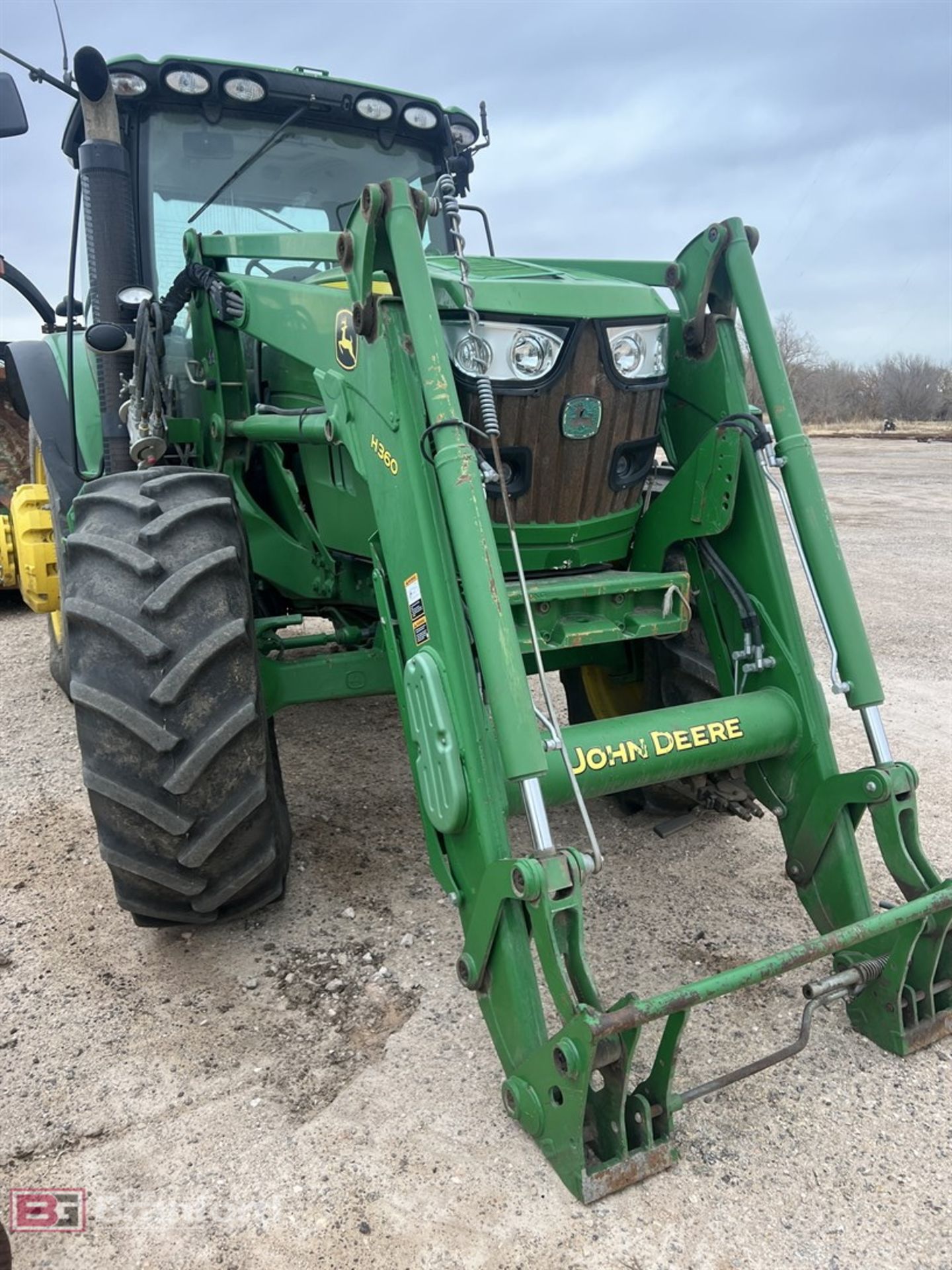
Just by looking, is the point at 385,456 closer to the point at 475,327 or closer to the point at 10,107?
the point at 475,327

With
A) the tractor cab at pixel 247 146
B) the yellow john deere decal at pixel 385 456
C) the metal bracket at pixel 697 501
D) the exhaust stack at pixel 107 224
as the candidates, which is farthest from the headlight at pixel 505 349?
the exhaust stack at pixel 107 224

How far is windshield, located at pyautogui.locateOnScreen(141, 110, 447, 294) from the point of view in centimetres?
389

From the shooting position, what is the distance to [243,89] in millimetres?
3783

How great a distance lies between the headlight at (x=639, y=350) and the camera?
2.77 m

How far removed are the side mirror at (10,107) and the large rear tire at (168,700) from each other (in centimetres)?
112

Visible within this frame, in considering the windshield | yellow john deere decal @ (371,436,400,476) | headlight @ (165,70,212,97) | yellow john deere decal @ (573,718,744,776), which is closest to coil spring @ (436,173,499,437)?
yellow john deere decal @ (371,436,400,476)

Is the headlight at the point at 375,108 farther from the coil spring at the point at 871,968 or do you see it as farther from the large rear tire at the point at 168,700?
the coil spring at the point at 871,968

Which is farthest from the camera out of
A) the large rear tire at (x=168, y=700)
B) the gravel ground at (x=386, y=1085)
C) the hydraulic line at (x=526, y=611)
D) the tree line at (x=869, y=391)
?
the tree line at (x=869, y=391)

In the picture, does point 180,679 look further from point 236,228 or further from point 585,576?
point 236,228

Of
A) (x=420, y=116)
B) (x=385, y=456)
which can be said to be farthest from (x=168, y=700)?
(x=420, y=116)

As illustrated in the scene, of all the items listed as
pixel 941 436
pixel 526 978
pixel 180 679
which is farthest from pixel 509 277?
pixel 941 436

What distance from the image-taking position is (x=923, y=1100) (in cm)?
232

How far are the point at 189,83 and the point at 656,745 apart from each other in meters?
3.04

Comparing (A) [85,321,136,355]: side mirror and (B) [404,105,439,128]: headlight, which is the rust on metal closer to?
(A) [85,321,136,355]: side mirror
